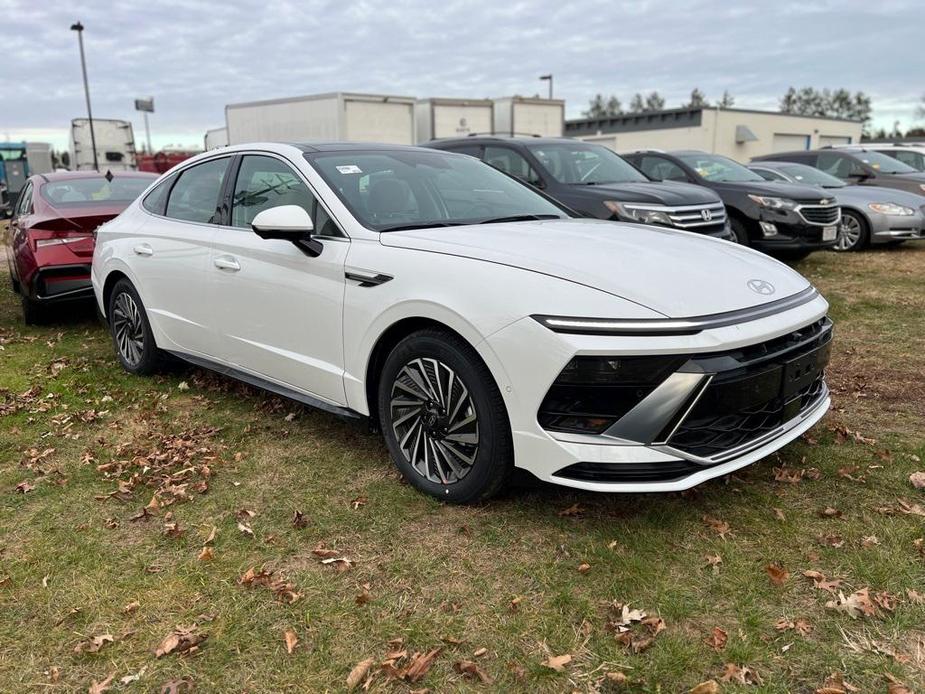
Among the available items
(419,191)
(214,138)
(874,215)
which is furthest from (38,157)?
(419,191)

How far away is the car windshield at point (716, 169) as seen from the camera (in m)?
10.1

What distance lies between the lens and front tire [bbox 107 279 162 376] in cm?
525

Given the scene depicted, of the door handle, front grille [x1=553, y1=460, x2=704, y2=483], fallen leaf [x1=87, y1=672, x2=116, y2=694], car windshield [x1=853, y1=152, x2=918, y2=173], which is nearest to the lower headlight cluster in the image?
front grille [x1=553, y1=460, x2=704, y2=483]

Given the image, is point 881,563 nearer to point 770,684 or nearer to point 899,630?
point 899,630

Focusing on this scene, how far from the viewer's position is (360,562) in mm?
3002

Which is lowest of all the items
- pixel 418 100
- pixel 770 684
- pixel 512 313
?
pixel 770 684

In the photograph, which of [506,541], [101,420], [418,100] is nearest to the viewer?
[506,541]

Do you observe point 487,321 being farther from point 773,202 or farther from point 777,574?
point 773,202

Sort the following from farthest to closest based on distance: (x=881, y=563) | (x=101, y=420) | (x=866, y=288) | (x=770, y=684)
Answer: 1. (x=866, y=288)
2. (x=101, y=420)
3. (x=881, y=563)
4. (x=770, y=684)

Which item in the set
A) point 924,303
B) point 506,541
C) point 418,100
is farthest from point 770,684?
point 418,100

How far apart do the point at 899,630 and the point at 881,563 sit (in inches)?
→ 15.8

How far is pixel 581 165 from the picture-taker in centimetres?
839

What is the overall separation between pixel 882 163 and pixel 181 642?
14.6m

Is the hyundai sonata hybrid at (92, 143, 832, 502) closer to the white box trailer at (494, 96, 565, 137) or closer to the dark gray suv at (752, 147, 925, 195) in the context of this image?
the dark gray suv at (752, 147, 925, 195)
